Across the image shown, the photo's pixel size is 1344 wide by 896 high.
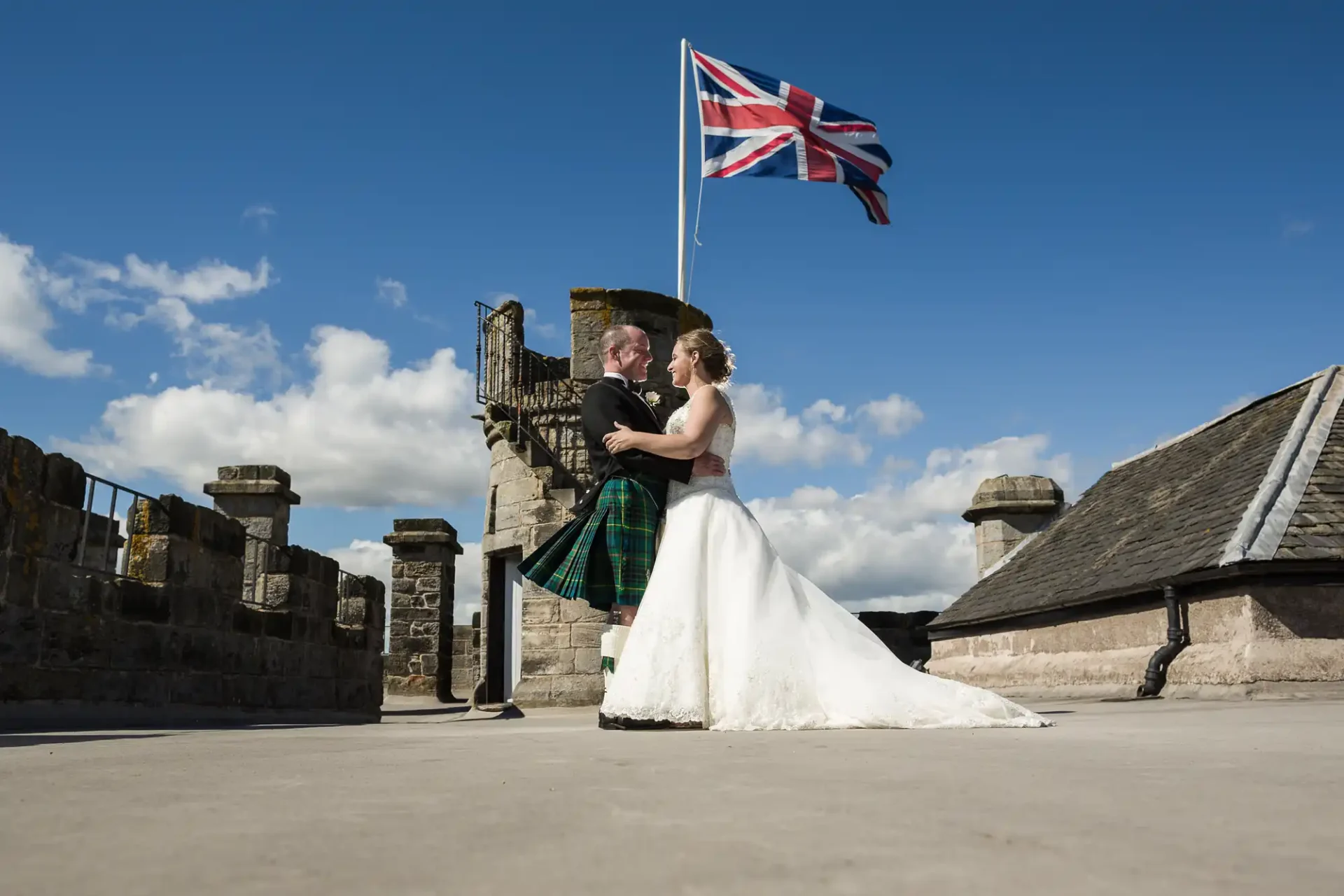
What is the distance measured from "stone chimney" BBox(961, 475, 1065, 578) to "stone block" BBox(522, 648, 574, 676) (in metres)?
8.34

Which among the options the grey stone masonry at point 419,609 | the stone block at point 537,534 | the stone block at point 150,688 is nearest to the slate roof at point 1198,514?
the stone block at point 537,534

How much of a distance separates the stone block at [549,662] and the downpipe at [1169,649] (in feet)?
19.3

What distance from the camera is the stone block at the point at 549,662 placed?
11.8 m

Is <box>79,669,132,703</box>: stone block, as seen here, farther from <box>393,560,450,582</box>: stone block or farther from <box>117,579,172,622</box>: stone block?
<box>393,560,450,582</box>: stone block

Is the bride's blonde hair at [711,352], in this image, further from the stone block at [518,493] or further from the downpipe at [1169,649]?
the stone block at [518,493]

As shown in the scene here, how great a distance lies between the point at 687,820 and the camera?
1.74 meters

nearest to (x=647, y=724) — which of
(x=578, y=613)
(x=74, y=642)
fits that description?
(x=74, y=642)

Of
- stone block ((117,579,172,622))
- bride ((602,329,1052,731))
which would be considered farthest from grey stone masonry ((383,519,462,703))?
bride ((602,329,1052,731))

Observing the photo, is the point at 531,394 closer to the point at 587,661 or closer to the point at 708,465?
the point at 587,661

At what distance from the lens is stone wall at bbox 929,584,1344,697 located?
27.5 ft

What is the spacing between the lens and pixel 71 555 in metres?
6.30

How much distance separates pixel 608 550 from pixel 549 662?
732 centimetres

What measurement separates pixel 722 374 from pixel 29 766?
3286mm

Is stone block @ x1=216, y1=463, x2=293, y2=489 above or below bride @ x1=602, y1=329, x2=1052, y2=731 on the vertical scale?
above
